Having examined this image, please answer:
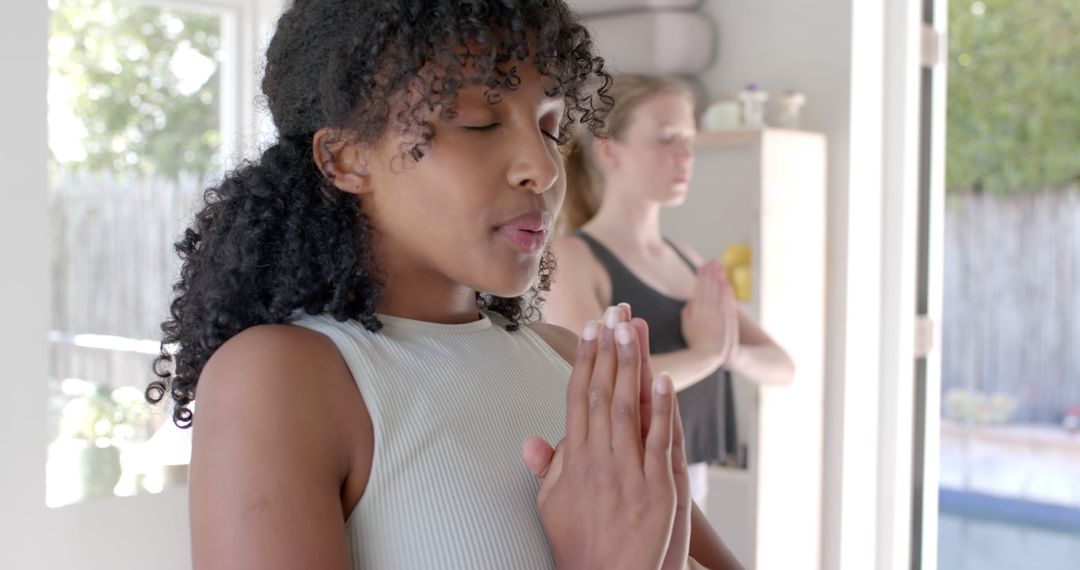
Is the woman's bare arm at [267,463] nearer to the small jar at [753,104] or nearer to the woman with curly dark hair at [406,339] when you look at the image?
the woman with curly dark hair at [406,339]

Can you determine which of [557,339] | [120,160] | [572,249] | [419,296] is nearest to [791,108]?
[572,249]

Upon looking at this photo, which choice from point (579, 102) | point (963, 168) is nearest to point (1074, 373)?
point (963, 168)

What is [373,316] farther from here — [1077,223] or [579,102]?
[1077,223]

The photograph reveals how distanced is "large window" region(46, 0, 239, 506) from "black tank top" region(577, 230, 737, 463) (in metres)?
2.03

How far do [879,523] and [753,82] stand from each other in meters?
1.18

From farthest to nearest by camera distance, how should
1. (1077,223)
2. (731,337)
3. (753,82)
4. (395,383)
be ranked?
(1077,223) < (753,82) < (731,337) < (395,383)

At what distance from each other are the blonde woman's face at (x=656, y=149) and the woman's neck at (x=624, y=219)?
0.08ft

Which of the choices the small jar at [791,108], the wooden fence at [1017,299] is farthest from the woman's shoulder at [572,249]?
the wooden fence at [1017,299]

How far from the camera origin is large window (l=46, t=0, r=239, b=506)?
427 centimetres

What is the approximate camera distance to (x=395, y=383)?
0.69 meters

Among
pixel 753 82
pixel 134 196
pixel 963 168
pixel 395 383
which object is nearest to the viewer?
pixel 395 383

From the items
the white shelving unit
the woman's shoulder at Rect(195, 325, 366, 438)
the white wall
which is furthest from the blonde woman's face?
the woman's shoulder at Rect(195, 325, 366, 438)

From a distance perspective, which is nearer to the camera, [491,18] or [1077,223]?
[491,18]

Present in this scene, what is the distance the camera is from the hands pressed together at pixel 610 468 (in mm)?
684
